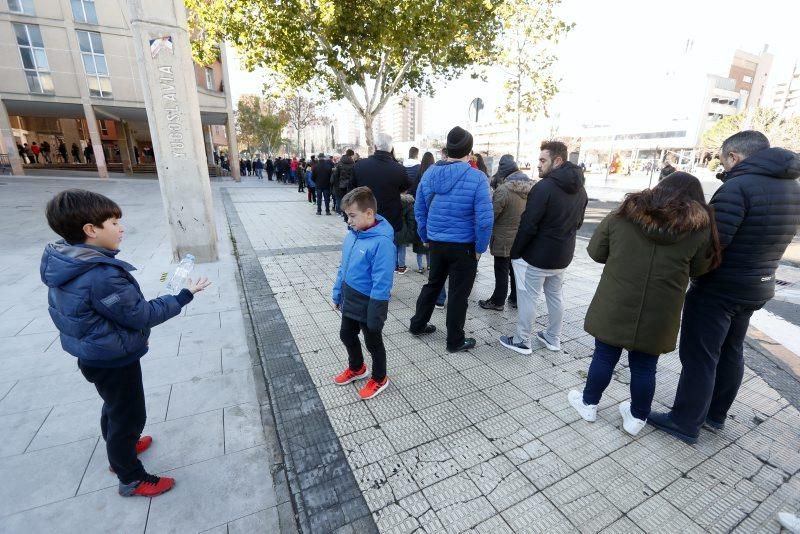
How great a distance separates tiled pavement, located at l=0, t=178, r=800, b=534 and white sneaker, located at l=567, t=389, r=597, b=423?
0.06 m

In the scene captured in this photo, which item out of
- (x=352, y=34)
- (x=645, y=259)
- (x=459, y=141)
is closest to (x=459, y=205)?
(x=459, y=141)

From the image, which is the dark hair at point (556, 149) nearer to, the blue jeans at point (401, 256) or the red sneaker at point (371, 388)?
the red sneaker at point (371, 388)

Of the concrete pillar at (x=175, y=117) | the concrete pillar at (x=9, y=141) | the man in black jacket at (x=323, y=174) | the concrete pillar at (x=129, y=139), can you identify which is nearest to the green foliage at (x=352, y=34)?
the man in black jacket at (x=323, y=174)

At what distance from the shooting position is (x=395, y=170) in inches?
186

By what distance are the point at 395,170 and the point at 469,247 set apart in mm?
1801

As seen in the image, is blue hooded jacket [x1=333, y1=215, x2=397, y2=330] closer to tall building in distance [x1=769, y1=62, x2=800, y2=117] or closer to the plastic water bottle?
the plastic water bottle

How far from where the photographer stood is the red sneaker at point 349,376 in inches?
123

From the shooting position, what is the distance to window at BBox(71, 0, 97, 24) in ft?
63.6

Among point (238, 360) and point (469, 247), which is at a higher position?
point (469, 247)

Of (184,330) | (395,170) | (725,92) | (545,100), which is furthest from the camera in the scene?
(725,92)

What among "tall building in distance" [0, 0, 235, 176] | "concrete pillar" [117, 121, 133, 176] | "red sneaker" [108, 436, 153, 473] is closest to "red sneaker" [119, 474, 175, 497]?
"red sneaker" [108, 436, 153, 473]

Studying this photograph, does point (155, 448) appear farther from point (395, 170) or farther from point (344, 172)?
point (344, 172)

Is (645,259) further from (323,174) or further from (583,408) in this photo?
(323,174)

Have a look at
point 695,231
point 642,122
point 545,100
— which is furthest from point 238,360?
point 642,122
